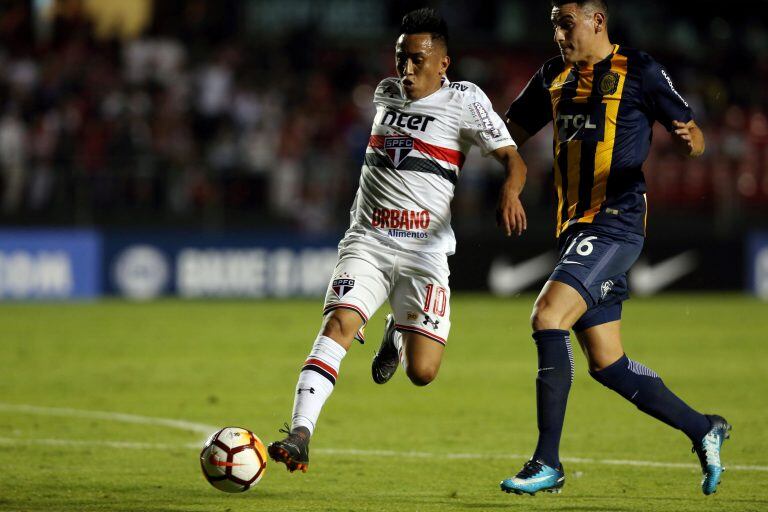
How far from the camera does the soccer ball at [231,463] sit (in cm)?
604

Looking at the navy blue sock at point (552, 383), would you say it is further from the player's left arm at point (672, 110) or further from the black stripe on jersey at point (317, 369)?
the player's left arm at point (672, 110)

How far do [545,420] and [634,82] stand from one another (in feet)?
5.71

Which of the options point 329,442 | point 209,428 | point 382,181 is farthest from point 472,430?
point 382,181

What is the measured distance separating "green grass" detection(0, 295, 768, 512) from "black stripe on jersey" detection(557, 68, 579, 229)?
1444 mm

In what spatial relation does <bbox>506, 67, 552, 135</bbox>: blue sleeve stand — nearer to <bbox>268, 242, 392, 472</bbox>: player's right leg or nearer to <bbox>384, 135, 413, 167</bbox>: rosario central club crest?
<bbox>384, 135, 413, 167</bbox>: rosario central club crest

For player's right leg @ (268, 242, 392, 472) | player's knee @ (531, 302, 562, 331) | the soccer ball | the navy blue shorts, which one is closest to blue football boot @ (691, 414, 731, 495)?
the navy blue shorts

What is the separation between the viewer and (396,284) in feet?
22.9

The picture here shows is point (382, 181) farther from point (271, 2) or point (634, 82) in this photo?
point (271, 2)

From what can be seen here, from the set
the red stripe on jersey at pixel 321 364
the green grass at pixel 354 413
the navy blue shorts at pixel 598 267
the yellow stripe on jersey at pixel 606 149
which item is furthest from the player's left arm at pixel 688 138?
the red stripe on jersey at pixel 321 364

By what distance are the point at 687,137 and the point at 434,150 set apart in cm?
131

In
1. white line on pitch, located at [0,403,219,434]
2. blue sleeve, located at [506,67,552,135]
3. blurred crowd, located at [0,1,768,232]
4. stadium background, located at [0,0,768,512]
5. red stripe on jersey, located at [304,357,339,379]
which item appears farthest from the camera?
blurred crowd, located at [0,1,768,232]

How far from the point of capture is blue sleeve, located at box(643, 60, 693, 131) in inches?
255

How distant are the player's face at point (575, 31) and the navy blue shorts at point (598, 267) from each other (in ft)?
2.85

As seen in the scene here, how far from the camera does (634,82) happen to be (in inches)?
259
